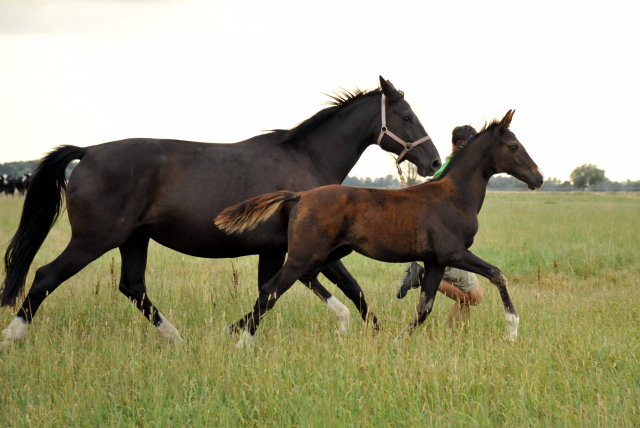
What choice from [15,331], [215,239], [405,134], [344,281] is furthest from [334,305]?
[15,331]

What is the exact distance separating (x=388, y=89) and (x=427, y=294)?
208 cm

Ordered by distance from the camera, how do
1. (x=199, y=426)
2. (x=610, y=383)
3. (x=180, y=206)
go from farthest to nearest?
(x=180, y=206) → (x=610, y=383) → (x=199, y=426)

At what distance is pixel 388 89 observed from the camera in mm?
5461

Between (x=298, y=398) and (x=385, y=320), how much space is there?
2356 millimetres

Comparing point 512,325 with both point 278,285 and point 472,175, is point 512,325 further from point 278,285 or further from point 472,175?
point 278,285

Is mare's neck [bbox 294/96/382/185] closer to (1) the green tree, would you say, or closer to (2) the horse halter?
(2) the horse halter

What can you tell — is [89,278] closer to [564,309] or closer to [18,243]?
[18,243]

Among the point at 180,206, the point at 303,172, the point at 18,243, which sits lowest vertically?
the point at 18,243

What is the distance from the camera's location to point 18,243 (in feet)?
17.6

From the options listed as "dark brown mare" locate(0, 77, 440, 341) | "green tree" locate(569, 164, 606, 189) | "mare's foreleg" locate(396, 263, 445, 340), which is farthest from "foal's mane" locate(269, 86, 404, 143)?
"green tree" locate(569, 164, 606, 189)

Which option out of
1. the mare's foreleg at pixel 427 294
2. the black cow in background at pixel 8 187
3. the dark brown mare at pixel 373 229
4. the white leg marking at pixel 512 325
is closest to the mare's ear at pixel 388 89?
the dark brown mare at pixel 373 229

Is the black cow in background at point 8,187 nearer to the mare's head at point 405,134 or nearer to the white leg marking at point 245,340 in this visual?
the mare's head at point 405,134

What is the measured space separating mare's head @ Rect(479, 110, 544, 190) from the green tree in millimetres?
111506

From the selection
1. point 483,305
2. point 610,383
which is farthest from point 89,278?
point 610,383
